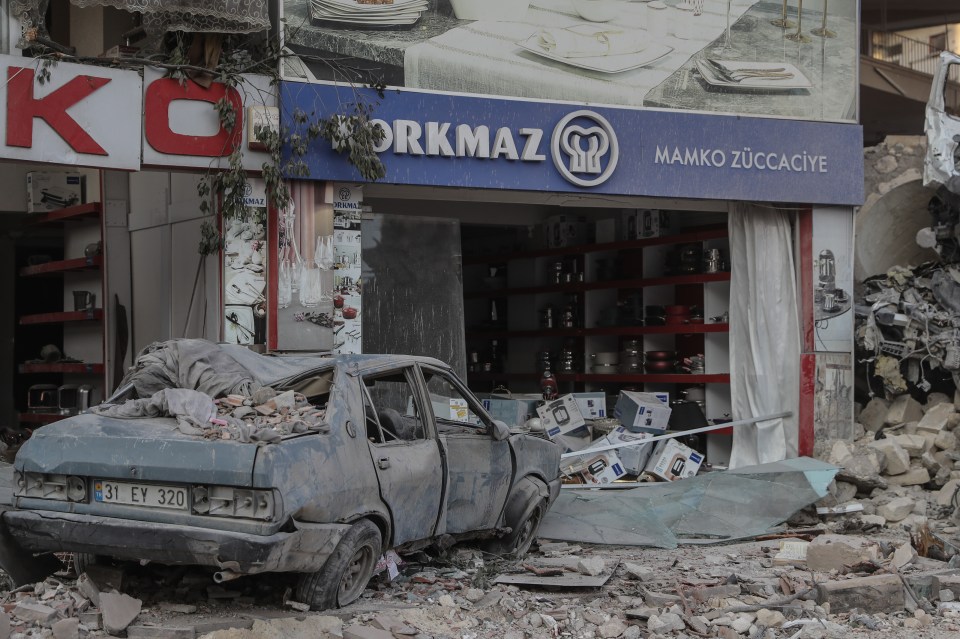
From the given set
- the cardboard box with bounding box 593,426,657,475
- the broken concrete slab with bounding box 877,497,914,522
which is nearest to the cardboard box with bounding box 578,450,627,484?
the cardboard box with bounding box 593,426,657,475

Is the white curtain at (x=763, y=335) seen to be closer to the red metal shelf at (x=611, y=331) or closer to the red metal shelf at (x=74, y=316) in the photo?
the red metal shelf at (x=611, y=331)

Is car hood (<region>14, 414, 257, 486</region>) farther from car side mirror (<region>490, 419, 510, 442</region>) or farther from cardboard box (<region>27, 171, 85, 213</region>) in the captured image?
cardboard box (<region>27, 171, 85, 213</region>)

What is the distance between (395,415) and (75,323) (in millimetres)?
7630

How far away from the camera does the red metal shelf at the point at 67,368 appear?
12.9 metres

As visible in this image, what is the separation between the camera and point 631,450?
41.7 ft

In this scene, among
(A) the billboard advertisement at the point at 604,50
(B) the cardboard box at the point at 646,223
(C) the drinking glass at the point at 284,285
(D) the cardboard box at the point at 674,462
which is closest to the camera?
(C) the drinking glass at the point at 284,285

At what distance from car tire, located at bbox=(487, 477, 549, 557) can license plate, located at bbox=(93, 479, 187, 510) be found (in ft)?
10.3

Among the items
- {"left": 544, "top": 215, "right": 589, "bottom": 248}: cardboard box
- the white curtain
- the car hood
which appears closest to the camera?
the car hood

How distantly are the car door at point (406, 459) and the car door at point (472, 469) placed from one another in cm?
14

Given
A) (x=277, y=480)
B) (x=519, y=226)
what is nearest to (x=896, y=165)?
(x=519, y=226)

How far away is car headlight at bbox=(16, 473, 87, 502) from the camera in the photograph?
614cm


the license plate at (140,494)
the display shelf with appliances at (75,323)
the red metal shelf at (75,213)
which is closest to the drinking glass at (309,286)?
the display shelf with appliances at (75,323)

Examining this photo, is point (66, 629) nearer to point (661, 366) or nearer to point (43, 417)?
point (43, 417)

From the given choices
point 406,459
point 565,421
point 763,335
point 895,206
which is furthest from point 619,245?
point 406,459
